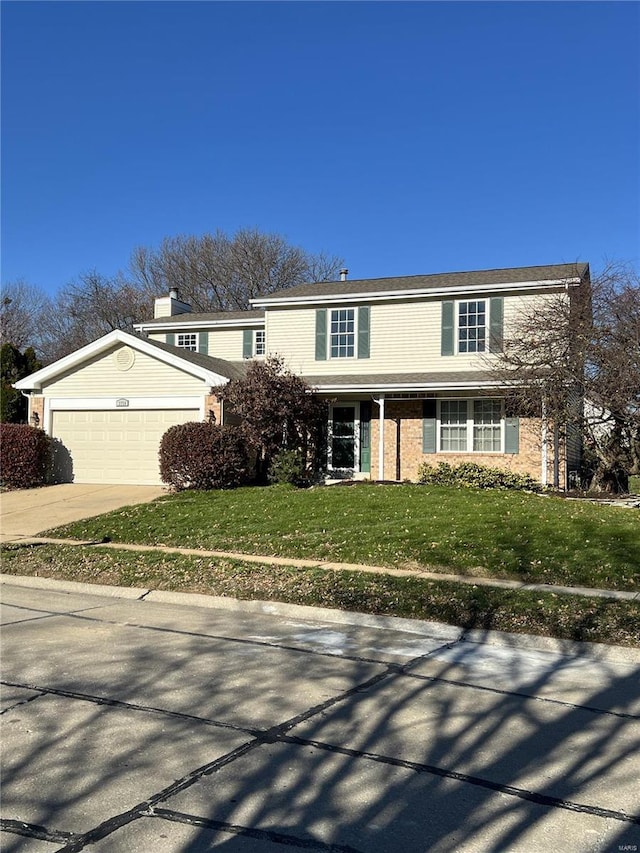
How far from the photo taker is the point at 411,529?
40.7 ft

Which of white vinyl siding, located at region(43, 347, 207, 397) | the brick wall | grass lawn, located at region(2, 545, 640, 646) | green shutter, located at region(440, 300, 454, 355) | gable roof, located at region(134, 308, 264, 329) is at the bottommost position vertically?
grass lawn, located at region(2, 545, 640, 646)

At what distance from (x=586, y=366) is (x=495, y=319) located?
2.76 meters

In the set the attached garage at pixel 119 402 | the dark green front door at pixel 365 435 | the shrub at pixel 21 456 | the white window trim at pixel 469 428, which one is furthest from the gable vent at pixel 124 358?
the white window trim at pixel 469 428

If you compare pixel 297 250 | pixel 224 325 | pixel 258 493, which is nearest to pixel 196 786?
pixel 258 493

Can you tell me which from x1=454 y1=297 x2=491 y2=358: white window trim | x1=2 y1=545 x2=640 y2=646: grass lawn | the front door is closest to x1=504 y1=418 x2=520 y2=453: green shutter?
x1=454 y1=297 x2=491 y2=358: white window trim

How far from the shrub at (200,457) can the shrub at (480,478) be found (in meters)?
5.17

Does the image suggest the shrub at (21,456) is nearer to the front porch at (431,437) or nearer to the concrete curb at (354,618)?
the front porch at (431,437)

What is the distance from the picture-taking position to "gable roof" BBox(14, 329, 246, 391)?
20.6 meters

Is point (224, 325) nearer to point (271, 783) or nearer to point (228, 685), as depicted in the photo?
point (228, 685)

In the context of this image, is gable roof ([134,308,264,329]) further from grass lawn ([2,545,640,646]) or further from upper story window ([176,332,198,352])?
grass lawn ([2,545,640,646])

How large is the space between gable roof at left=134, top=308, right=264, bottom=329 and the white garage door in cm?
622

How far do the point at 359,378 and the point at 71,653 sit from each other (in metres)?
15.6

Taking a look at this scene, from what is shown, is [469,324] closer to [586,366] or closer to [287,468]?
[586,366]

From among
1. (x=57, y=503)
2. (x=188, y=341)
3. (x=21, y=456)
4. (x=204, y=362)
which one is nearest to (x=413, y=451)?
(x=204, y=362)
